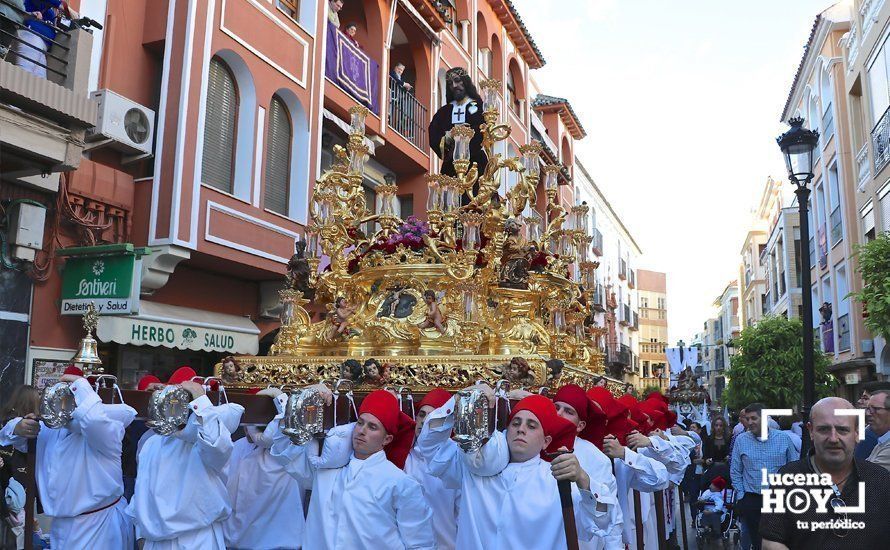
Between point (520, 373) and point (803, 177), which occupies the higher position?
point (803, 177)

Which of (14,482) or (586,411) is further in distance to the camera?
(14,482)

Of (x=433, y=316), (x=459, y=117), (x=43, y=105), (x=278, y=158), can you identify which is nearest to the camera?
(x=433, y=316)

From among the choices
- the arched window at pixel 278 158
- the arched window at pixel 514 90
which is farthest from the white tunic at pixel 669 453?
the arched window at pixel 514 90

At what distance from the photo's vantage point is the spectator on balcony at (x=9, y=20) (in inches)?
317

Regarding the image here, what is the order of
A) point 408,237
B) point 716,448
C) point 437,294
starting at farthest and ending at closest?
point 716,448
point 408,237
point 437,294

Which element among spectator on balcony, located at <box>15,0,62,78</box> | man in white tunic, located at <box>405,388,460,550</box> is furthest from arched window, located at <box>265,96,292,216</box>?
man in white tunic, located at <box>405,388,460,550</box>

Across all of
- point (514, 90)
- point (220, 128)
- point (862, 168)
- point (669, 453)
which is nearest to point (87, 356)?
point (669, 453)

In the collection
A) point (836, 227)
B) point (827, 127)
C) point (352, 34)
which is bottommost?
point (836, 227)

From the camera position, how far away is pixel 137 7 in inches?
413

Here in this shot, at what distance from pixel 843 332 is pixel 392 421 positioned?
781 inches

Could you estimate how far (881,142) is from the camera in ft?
54.4

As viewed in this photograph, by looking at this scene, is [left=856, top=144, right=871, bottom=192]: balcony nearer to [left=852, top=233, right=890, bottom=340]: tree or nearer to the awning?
[left=852, top=233, right=890, bottom=340]: tree

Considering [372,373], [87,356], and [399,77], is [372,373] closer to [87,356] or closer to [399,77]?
[87,356]

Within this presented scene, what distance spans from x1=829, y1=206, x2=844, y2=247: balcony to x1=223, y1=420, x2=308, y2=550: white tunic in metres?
19.3
